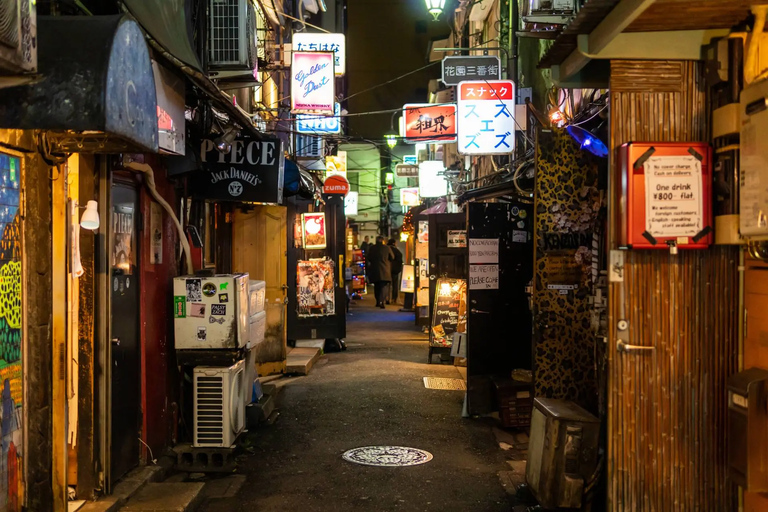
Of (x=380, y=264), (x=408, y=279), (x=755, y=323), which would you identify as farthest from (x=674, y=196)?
(x=380, y=264)

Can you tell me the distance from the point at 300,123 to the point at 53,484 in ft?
38.7

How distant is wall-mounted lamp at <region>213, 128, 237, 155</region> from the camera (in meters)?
8.92

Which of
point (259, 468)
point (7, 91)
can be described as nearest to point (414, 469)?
point (259, 468)

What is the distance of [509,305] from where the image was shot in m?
10.5

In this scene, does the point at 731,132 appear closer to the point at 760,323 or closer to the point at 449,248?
the point at 760,323

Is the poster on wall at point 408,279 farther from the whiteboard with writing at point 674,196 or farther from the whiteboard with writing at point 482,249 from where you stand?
the whiteboard with writing at point 674,196

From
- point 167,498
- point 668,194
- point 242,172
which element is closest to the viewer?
point 668,194

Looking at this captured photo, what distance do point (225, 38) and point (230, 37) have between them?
7 centimetres

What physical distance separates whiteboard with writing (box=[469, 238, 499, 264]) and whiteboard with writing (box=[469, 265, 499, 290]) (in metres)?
0.12

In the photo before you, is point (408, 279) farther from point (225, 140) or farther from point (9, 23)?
point (9, 23)

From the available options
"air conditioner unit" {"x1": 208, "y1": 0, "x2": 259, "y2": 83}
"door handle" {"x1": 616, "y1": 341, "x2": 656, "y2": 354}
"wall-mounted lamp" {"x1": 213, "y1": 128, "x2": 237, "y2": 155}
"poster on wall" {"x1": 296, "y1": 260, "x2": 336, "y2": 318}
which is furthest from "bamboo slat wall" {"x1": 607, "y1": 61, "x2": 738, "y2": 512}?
"poster on wall" {"x1": 296, "y1": 260, "x2": 336, "y2": 318}

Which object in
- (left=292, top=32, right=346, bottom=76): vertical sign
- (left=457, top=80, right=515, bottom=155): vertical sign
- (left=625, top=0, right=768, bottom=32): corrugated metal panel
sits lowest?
(left=625, top=0, right=768, bottom=32): corrugated metal panel

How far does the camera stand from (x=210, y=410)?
8.04 meters

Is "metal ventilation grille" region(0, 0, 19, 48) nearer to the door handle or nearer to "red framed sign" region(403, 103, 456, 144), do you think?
the door handle
